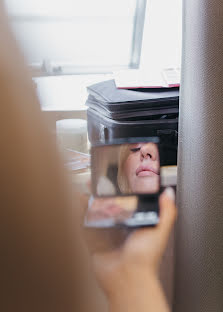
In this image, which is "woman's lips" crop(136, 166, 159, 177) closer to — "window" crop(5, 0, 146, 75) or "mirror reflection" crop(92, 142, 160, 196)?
"mirror reflection" crop(92, 142, 160, 196)

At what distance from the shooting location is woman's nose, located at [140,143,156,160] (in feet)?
2.72

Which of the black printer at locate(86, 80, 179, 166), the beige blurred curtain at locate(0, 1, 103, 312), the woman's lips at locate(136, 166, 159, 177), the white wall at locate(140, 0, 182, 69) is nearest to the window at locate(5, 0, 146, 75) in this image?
the white wall at locate(140, 0, 182, 69)

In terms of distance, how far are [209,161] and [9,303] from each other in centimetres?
48

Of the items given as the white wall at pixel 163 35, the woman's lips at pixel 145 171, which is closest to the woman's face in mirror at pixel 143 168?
the woman's lips at pixel 145 171

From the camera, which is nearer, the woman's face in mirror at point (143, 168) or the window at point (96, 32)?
the woman's face in mirror at point (143, 168)

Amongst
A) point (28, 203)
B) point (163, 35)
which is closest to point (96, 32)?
point (163, 35)

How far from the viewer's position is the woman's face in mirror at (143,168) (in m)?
0.80

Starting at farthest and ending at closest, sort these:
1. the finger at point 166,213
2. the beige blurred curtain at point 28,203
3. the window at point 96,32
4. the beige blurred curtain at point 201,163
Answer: the window at point 96,32, the finger at point 166,213, the beige blurred curtain at point 201,163, the beige blurred curtain at point 28,203

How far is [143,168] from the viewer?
82cm

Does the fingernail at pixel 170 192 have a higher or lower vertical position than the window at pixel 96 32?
A: lower

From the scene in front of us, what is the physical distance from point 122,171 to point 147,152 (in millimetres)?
69

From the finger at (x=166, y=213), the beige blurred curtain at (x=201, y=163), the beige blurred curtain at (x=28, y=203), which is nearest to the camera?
the beige blurred curtain at (x=28, y=203)

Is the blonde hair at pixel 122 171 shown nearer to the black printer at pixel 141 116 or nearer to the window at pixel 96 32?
the black printer at pixel 141 116

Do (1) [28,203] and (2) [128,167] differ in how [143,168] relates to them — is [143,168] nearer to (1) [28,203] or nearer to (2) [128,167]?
(2) [128,167]
